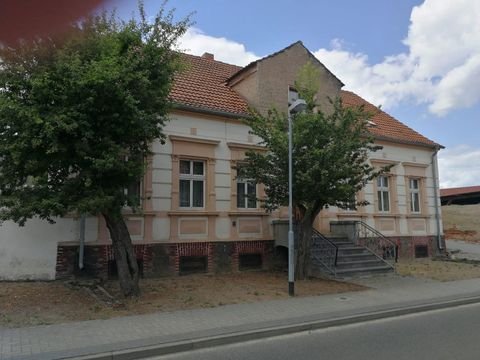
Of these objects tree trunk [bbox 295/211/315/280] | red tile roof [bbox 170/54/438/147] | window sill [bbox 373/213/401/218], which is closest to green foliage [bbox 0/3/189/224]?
red tile roof [bbox 170/54/438/147]

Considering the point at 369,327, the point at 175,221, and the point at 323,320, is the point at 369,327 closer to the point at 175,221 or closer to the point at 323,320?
the point at 323,320

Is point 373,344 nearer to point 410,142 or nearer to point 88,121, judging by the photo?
point 88,121

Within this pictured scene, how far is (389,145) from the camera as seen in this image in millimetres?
20875

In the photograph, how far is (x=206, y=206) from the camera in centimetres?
1526

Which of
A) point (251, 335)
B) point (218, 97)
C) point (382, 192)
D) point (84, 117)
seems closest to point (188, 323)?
point (251, 335)

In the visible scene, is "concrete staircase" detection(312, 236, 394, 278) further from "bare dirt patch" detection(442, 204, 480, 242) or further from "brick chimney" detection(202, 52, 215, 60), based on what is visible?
"bare dirt patch" detection(442, 204, 480, 242)

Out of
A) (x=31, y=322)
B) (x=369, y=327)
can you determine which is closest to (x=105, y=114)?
(x=31, y=322)

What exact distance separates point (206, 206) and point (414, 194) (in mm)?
11644

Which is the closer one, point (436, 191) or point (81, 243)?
point (81, 243)

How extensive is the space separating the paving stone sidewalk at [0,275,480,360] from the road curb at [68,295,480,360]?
164 mm

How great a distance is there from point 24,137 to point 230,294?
6017 mm

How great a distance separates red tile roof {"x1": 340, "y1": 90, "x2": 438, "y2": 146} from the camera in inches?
824

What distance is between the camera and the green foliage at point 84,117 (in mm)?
8930

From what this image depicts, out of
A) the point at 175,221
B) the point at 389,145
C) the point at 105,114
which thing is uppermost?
the point at 389,145
